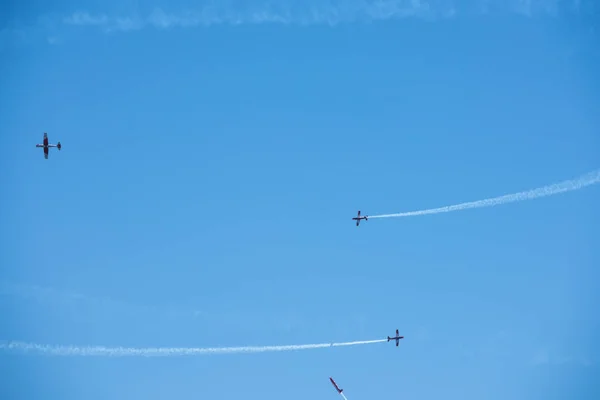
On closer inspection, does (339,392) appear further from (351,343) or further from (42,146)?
(42,146)

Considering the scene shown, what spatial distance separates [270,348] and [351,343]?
428 inches

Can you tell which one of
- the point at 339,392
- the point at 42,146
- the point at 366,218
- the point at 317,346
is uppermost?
the point at 42,146

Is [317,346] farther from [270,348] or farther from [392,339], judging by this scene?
[392,339]

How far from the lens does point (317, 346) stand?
7519cm

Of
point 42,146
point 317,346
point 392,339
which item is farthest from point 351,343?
point 42,146

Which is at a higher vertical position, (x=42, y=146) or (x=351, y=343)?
(x=42, y=146)

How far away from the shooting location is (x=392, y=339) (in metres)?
92.4

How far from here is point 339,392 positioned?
88.0 metres

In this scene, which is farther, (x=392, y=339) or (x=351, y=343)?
(x=392, y=339)

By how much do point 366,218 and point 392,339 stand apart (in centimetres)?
2033

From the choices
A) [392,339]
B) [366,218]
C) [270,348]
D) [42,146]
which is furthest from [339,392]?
[42,146]

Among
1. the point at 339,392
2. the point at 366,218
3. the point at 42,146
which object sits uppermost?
the point at 42,146

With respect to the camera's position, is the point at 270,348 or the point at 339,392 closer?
the point at 270,348

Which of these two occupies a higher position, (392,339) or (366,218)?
(366,218)
